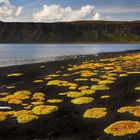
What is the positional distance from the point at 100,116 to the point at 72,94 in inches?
234

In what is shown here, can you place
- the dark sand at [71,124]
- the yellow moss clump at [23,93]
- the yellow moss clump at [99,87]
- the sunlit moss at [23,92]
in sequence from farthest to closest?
the yellow moss clump at [99,87], the sunlit moss at [23,92], the yellow moss clump at [23,93], the dark sand at [71,124]

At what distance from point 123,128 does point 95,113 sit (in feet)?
10.7

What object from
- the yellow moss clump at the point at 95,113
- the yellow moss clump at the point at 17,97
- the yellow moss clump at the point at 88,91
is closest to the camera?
the yellow moss clump at the point at 95,113

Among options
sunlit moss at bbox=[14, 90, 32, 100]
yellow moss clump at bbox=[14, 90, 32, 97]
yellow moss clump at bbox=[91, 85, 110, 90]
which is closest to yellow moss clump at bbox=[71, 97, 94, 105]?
yellow moss clump at bbox=[91, 85, 110, 90]

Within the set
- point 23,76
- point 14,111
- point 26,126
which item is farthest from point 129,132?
point 23,76

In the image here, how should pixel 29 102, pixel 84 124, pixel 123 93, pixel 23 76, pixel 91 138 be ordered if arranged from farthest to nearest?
pixel 23 76, pixel 123 93, pixel 29 102, pixel 84 124, pixel 91 138

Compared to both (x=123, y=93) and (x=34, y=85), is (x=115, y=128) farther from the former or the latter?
(x=34, y=85)

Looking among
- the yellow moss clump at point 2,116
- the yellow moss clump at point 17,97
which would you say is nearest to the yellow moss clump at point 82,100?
the yellow moss clump at point 17,97

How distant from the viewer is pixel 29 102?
78.9ft

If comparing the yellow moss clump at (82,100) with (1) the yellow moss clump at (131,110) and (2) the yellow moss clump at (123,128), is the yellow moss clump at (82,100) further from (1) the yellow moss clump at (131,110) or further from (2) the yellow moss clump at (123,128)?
(2) the yellow moss clump at (123,128)

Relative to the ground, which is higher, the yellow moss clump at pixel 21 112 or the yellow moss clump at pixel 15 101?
the yellow moss clump at pixel 15 101

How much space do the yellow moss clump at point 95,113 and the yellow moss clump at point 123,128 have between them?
1.84m

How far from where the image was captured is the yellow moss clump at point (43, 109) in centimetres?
2114

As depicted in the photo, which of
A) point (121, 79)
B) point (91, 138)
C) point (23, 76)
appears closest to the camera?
point (91, 138)
